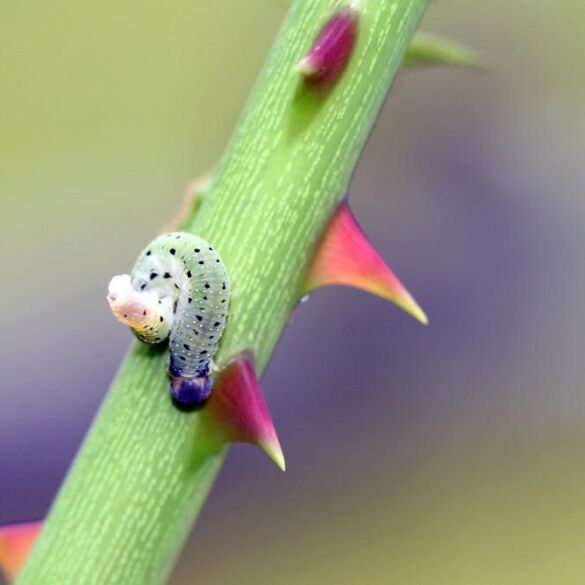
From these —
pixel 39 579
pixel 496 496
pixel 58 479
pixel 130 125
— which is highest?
pixel 130 125

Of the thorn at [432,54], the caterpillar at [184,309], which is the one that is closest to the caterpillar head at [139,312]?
the caterpillar at [184,309]

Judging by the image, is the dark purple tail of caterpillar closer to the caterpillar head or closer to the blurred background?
the caterpillar head

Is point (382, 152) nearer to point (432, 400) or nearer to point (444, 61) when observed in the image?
point (432, 400)

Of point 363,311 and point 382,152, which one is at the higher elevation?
point 382,152

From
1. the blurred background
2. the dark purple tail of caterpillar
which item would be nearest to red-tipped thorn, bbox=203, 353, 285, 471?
the dark purple tail of caterpillar

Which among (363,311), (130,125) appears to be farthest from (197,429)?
(130,125)
